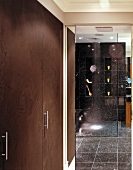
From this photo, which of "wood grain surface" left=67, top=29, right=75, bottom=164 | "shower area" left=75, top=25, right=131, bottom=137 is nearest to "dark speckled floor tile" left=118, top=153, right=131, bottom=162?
"wood grain surface" left=67, top=29, right=75, bottom=164

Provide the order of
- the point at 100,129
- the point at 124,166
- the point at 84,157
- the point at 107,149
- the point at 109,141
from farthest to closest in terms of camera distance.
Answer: the point at 100,129
the point at 109,141
the point at 107,149
the point at 84,157
the point at 124,166

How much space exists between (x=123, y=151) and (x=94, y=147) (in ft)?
2.29

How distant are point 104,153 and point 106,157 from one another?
0.33 m

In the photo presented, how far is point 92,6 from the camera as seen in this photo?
4555 mm

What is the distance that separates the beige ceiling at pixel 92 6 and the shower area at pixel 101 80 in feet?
14.7

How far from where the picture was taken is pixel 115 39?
348 inches

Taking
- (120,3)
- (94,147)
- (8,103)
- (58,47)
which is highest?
(120,3)

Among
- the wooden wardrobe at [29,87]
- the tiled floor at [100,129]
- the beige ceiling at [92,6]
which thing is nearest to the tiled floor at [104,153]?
the tiled floor at [100,129]

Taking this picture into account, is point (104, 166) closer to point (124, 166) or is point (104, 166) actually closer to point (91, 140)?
point (124, 166)

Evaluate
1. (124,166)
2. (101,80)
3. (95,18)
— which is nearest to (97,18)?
(95,18)

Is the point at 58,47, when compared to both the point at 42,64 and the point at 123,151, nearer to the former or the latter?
the point at 42,64

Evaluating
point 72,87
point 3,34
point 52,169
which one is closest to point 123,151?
point 72,87

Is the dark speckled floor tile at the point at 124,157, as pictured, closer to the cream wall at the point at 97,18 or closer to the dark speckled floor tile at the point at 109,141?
the dark speckled floor tile at the point at 109,141

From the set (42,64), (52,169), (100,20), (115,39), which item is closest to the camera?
(42,64)
